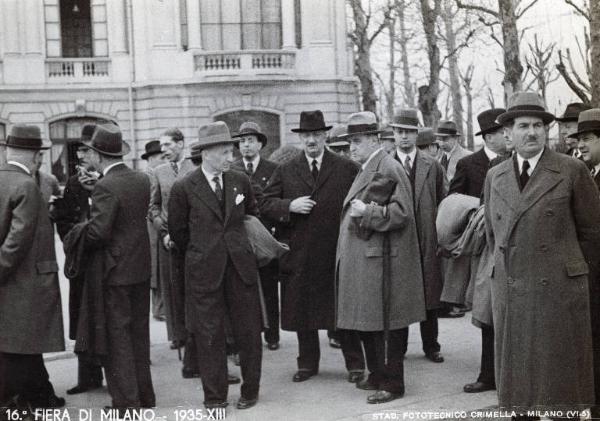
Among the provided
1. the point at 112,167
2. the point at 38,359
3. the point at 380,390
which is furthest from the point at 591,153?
the point at 38,359

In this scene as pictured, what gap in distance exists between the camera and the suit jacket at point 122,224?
6207 mm

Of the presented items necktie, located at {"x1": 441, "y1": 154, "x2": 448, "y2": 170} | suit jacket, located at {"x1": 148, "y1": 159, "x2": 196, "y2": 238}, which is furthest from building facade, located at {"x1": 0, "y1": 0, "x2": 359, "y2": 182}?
suit jacket, located at {"x1": 148, "y1": 159, "x2": 196, "y2": 238}

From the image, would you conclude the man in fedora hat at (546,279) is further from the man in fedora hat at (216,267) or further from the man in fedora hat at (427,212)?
the man in fedora hat at (427,212)

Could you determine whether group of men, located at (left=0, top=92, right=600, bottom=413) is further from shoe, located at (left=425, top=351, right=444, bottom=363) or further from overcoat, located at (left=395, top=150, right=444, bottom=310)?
shoe, located at (left=425, top=351, right=444, bottom=363)

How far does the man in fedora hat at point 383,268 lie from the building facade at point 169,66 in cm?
2178

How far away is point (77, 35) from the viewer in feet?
95.0

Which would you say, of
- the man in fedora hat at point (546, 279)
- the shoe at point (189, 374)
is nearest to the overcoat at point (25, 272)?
the shoe at point (189, 374)

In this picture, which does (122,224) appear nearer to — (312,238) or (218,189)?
(218,189)

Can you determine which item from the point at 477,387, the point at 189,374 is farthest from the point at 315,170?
the point at 477,387

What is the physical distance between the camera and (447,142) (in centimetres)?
1283

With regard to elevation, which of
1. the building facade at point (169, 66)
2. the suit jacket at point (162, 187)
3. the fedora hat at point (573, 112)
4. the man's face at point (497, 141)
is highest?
the building facade at point (169, 66)

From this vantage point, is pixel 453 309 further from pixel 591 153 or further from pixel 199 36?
pixel 199 36

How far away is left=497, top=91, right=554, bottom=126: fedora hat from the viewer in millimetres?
5312

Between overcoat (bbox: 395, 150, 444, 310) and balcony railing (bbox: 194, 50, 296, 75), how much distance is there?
2038 cm
